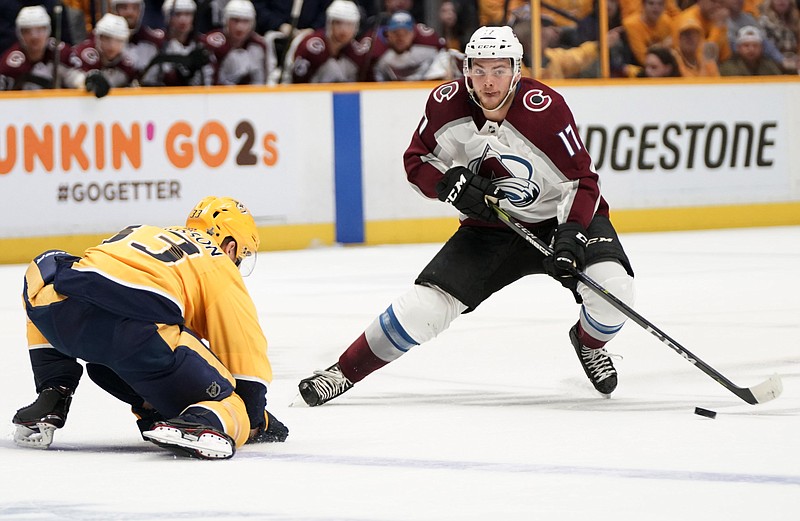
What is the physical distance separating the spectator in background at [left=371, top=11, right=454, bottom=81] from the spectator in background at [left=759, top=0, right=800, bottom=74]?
2.20 metres

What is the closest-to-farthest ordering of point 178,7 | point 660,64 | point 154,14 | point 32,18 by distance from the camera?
point 32,18 → point 178,7 → point 154,14 → point 660,64

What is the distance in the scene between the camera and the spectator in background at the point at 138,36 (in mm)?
8516

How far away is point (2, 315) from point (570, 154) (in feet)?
9.28

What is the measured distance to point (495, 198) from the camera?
3771 millimetres

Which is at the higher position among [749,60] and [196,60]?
[196,60]

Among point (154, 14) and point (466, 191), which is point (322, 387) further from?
point (154, 14)

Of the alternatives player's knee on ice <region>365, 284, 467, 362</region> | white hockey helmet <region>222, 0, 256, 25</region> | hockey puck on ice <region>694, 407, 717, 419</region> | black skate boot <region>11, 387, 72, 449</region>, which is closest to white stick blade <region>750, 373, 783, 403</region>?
hockey puck on ice <region>694, 407, 717, 419</region>

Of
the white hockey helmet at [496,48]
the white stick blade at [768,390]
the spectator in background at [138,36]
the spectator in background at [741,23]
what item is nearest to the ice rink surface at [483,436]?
the white stick blade at [768,390]

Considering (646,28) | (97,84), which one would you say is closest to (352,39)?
(97,84)

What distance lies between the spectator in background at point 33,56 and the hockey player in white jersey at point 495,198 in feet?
15.7

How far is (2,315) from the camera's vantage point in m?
5.70

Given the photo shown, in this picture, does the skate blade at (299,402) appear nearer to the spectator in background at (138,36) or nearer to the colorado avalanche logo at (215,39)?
the spectator in background at (138,36)

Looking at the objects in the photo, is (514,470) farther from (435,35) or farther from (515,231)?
(435,35)

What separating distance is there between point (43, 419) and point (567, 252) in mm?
1363
